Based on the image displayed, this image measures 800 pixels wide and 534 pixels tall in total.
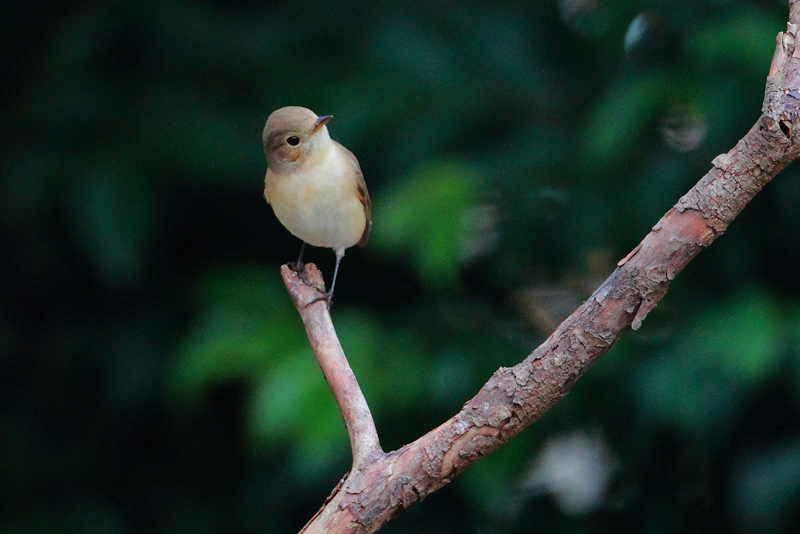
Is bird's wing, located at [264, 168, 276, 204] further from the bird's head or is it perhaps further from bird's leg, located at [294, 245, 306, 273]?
bird's leg, located at [294, 245, 306, 273]

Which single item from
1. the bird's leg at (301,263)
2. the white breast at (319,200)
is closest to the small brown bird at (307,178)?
the white breast at (319,200)

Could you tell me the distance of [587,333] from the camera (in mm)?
2076

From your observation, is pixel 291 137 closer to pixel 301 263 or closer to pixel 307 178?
pixel 307 178

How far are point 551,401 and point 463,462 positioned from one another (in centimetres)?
27

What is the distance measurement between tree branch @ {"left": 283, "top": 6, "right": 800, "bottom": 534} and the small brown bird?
1300 mm

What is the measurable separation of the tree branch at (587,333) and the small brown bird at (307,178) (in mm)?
1300

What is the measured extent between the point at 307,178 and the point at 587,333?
1746 millimetres

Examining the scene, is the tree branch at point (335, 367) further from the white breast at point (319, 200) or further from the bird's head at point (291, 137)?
the bird's head at point (291, 137)

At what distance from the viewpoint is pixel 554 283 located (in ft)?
14.5

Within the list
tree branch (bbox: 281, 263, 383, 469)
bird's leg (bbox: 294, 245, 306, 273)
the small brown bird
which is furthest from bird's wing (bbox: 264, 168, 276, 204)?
tree branch (bbox: 281, 263, 383, 469)

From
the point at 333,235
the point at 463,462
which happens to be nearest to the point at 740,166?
the point at 463,462

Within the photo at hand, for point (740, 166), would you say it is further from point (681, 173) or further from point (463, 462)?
point (681, 173)

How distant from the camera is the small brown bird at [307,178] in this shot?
347cm

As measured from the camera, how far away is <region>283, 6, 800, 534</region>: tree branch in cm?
201
